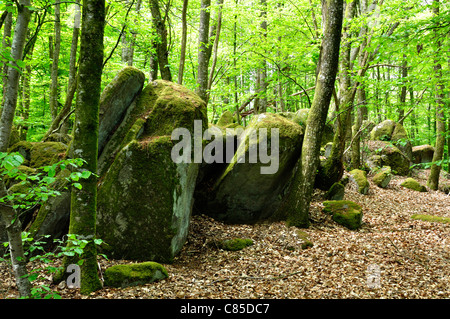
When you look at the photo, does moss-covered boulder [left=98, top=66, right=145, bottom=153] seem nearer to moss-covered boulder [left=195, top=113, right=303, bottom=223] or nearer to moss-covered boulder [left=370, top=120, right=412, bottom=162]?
moss-covered boulder [left=195, top=113, right=303, bottom=223]

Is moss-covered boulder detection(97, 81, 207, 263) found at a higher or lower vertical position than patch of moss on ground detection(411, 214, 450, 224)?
higher

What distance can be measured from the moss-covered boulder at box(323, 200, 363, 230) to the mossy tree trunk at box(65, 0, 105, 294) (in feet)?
20.5

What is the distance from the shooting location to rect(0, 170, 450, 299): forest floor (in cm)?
436

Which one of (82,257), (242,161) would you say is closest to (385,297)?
(242,161)

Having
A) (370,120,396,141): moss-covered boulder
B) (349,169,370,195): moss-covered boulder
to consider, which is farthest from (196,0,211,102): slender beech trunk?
(370,120,396,141): moss-covered boulder

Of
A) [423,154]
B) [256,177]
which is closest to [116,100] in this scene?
[256,177]

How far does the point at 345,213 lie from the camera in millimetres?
7648

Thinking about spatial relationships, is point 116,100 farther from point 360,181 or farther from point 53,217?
point 360,181

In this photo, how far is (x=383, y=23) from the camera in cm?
840

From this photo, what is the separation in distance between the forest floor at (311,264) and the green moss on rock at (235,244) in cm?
14

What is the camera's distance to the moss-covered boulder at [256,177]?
23.4 ft

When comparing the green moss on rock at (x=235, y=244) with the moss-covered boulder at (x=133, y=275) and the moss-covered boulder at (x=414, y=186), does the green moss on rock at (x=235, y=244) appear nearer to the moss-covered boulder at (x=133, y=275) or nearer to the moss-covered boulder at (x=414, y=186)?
the moss-covered boulder at (x=133, y=275)

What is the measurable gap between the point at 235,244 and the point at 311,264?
5.40 ft
